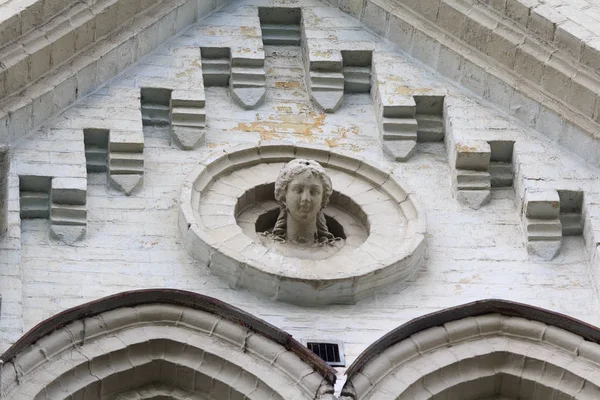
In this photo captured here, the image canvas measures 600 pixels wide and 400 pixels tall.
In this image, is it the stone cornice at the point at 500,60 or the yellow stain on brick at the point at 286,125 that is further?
the yellow stain on brick at the point at 286,125

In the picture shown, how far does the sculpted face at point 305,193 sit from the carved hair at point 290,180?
0.04 m

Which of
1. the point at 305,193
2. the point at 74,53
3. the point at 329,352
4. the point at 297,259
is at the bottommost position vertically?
the point at 329,352

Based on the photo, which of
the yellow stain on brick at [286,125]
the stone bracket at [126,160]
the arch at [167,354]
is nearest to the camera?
the arch at [167,354]

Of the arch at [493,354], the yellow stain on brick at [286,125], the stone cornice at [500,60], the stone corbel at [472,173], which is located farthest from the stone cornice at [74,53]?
the arch at [493,354]

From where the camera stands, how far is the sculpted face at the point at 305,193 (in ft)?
82.5

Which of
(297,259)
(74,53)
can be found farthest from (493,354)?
(74,53)

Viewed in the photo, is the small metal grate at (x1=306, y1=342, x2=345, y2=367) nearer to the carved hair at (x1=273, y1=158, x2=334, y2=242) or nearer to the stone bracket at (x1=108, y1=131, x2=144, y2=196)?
the carved hair at (x1=273, y1=158, x2=334, y2=242)

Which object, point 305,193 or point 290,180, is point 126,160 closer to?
point 290,180

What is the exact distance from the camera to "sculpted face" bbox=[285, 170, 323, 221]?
25.2m

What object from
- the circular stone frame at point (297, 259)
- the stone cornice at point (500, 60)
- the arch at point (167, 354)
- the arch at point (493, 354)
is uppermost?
the stone cornice at point (500, 60)

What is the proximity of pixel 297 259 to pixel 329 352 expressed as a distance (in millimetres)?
1410

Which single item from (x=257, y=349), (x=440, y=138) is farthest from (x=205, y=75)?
(x=257, y=349)

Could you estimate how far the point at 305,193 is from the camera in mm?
25203

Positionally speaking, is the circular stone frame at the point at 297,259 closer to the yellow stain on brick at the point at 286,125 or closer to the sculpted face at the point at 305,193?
the yellow stain on brick at the point at 286,125
